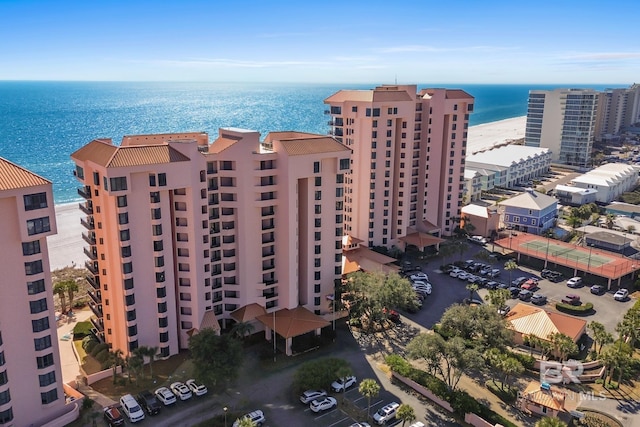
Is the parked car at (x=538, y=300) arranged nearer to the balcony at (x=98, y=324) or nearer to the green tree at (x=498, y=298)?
the green tree at (x=498, y=298)

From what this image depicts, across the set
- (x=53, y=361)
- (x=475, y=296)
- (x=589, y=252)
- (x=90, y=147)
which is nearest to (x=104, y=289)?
(x=53, y=361)

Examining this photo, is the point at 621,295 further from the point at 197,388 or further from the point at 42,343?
the point at 42,343

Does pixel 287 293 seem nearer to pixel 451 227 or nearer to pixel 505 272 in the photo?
pixel 505 272

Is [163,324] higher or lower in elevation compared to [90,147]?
lower

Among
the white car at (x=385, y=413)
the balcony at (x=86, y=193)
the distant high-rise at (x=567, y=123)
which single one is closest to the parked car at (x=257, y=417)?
the white car at (x=385, y=413)

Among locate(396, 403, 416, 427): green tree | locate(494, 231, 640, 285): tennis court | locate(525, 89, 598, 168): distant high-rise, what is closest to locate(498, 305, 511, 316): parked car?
locate(494, 231, 640, 285): tennis court

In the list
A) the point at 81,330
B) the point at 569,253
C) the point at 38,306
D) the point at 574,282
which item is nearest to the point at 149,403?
the point at 38,306

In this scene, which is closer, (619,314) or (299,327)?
(299,327)
